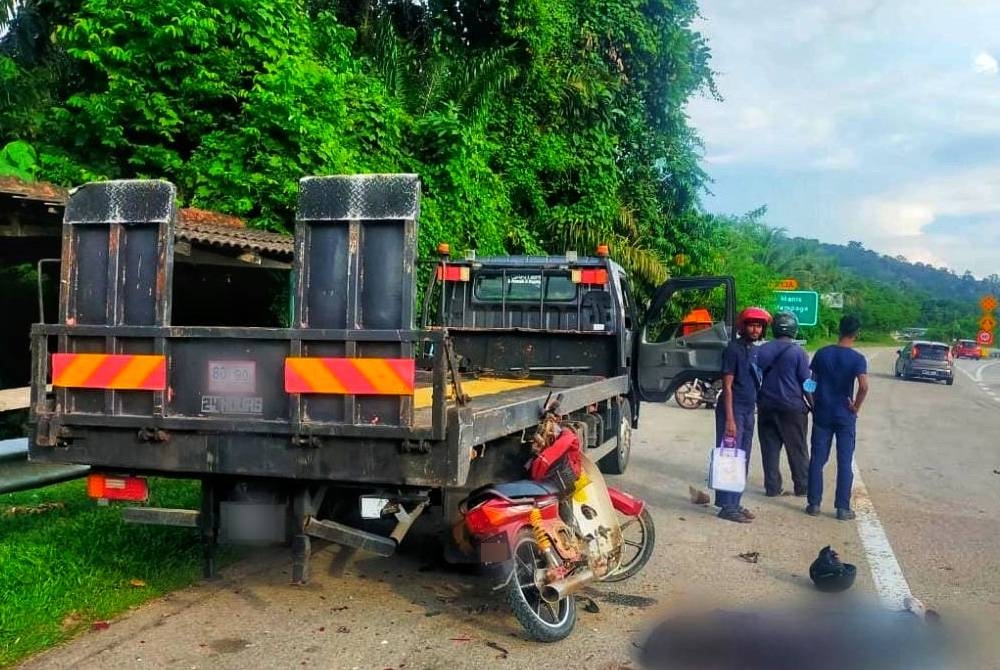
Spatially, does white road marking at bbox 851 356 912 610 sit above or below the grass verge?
below

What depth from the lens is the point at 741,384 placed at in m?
8.08

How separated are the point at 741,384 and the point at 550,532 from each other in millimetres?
3937

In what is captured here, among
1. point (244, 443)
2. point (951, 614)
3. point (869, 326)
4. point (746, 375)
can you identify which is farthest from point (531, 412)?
point (869, 326)

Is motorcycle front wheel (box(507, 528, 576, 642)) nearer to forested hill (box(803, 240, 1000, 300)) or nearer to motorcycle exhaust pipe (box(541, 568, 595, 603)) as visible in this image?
motorcycle exhaust pipe (box(541, 568, 595, 603))

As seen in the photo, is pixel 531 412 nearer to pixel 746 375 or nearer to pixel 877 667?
pixel 877 667

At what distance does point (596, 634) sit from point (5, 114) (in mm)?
11194

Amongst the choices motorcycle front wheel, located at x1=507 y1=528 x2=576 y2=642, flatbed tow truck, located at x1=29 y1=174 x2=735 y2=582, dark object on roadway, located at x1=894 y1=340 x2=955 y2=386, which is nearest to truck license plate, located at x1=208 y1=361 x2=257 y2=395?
flatbed tow truck, located at x1=29 y1=174 x2=735 y2=582

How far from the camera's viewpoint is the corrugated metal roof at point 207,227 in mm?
7602

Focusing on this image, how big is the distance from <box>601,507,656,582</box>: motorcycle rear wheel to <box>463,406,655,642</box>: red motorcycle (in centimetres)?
11

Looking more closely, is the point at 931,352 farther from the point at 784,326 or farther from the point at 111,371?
the point at 111,371

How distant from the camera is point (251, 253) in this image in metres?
9.94

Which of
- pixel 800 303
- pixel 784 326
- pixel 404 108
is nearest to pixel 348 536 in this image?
pixel 784 326

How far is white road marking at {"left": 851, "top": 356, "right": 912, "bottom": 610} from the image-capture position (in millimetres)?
5499

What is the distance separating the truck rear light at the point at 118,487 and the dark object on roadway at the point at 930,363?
1295 inches
